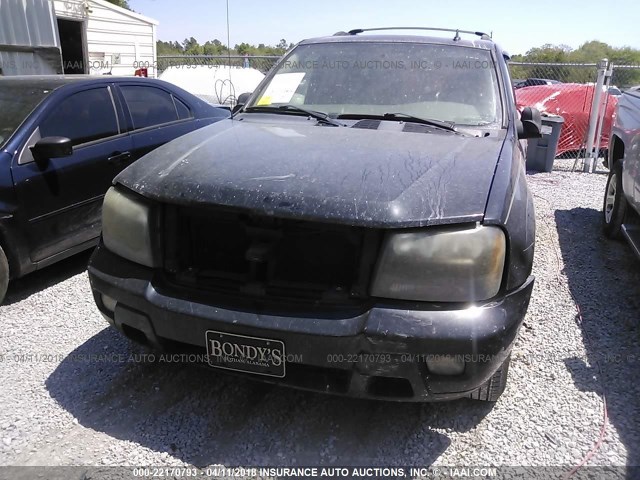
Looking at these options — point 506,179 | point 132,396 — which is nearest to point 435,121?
point 506,179

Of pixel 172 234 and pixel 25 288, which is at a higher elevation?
pixel 172 234

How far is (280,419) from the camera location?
2.53 m

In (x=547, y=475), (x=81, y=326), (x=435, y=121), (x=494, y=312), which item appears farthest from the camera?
(x=81, y=326)

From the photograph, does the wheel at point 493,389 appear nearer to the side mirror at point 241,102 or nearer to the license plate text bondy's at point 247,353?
the license plate text bondy's at point 247,353

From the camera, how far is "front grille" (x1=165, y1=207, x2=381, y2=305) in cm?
211

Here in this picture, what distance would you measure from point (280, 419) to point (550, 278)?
8.85 ft

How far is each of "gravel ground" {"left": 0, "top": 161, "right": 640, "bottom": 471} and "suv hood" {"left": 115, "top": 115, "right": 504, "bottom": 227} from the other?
1084 mm

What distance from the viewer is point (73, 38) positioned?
13922mm

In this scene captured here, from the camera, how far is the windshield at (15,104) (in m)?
3.76

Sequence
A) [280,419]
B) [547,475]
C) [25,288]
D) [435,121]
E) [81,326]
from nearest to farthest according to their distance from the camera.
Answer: [547,475], [280,419], [435,121], [81,326], [25,288]

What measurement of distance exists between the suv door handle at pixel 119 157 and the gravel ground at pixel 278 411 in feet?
4.41

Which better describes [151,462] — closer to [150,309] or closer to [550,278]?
[150,309]

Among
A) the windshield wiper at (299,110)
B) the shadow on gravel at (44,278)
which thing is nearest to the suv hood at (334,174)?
the windshield wiper at (299,110)

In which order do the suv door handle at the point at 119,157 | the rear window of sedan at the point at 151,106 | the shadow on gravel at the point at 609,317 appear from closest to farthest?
the shadow on gravel at the point at 609,317
the suv door handle at the point at 119,157
the rear window of sedan at the point at 151,106
